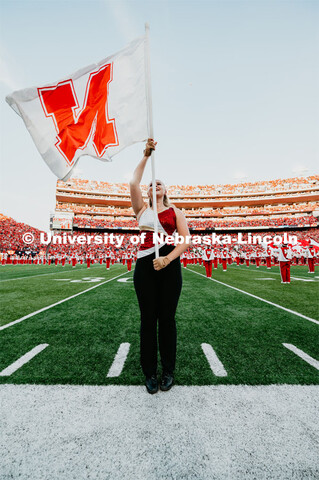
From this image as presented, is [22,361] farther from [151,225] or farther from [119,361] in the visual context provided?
[151,225]

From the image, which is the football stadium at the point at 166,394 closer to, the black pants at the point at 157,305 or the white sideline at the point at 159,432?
the white sideline at the point at 159,432

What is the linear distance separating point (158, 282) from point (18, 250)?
40071 millimetres

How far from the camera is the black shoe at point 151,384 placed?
197 cm

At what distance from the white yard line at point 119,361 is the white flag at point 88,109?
2271mm

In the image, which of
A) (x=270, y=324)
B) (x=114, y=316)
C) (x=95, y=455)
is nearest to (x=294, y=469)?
(x=95, y=455)

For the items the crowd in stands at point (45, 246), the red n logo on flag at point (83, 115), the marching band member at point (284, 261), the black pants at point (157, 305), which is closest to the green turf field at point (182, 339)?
the black pants at point (157, 305)

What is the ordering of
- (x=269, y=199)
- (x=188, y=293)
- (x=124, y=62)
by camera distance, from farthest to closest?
(x=269, y=199), (x=188, y=293), (x=124, y=62)

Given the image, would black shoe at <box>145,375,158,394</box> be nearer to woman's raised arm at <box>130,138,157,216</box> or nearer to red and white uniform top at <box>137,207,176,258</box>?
red and white uniform top at <box>137,207,176,258</box>

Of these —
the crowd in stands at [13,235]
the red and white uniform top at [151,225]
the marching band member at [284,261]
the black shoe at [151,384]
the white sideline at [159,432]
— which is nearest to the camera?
the white sideline at [159,432]

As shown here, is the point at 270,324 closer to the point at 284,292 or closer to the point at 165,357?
the point at 165,357

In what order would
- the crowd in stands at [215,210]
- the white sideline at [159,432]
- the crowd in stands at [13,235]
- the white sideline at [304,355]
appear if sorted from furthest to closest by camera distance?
the crowd in stands at [215,210] → the crowd in stands at [13,235] → the white sideline at [304,355] → the white sideline at [159,432]

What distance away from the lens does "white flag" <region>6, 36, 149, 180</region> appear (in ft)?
10.6

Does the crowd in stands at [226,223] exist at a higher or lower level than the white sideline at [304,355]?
higher

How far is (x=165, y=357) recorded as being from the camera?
85.2 inches
